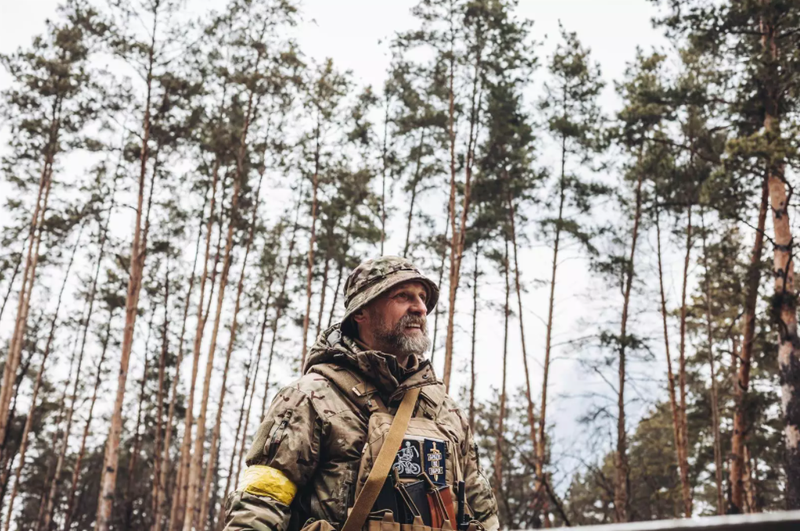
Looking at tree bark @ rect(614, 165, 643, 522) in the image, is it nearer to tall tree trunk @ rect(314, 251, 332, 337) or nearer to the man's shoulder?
tall tree trunk @ rect(314, 251, 332, 337)

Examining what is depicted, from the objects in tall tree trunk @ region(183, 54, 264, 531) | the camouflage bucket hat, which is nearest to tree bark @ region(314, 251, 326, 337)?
tall tree trunk @ region(183, 54, 264, 531)

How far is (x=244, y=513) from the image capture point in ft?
7.38

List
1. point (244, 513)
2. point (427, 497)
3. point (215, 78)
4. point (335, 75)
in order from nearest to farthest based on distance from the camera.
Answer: point (244, 513)
point (427, 497)
point (215, 78)
point (335, 75)

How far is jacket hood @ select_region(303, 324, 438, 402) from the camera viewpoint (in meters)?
2.77

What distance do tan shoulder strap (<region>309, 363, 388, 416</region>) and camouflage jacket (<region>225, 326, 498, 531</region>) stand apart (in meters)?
0.02

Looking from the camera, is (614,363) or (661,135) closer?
(661,135)

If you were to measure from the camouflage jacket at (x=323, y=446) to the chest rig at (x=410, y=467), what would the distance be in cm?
3

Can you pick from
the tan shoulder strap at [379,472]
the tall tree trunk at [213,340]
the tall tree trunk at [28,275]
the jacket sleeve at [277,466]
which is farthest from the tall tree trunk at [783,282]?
the tall tree trunk at [28,275]

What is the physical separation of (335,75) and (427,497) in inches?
656

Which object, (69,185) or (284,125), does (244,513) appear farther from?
(69,185)

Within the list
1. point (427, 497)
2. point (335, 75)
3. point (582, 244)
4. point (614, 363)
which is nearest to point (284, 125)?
point (335, 75)

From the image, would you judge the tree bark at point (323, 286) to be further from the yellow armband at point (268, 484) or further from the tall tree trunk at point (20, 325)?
the yellow armband at point (268, 484)

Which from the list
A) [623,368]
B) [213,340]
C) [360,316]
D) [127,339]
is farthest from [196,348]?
[360,316]

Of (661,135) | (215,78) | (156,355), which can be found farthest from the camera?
(156,355)
